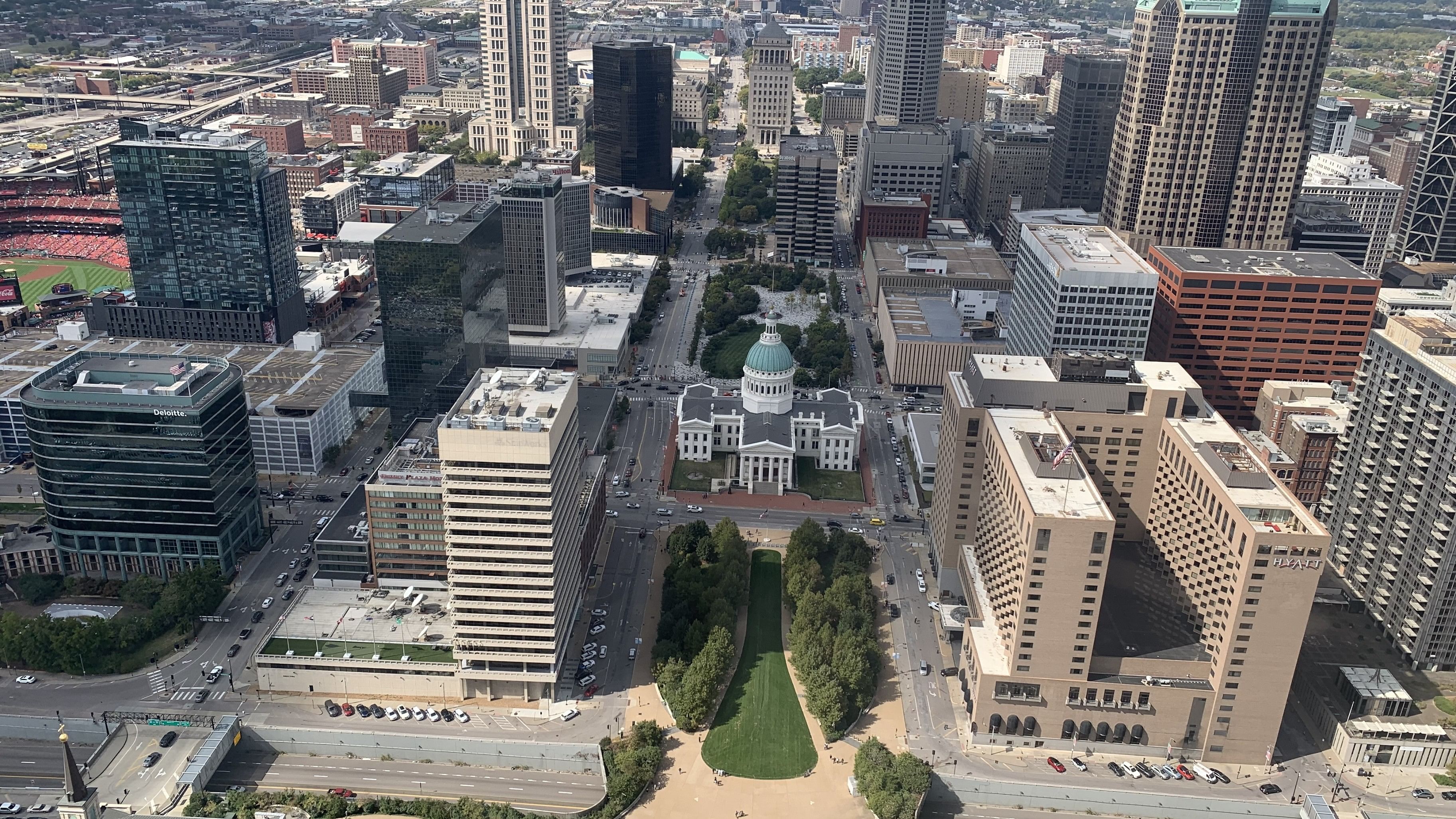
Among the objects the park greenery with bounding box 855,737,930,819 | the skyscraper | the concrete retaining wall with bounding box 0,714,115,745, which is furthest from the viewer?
the skyscraper

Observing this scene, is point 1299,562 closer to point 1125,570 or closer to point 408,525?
point 1125,570

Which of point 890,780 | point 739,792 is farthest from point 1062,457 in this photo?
point 739,792

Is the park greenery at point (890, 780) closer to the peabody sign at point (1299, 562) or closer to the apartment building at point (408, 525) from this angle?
the peabody sign at point (1299, 562)

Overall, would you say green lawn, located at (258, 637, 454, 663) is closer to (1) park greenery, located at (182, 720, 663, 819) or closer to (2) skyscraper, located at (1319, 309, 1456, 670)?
(1) park greenery, located at (182, 720, 663, 819)

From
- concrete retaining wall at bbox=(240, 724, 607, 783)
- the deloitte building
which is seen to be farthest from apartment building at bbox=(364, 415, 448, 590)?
concrete retaining wall at bbox=(240, 724, 607, 783)

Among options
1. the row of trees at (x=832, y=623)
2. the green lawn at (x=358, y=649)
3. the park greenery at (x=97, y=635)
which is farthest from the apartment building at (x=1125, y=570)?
the park greenery at (x=97, y=635)

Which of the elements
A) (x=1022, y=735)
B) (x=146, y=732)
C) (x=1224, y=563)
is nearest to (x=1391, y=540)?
(x=1224, y=563)

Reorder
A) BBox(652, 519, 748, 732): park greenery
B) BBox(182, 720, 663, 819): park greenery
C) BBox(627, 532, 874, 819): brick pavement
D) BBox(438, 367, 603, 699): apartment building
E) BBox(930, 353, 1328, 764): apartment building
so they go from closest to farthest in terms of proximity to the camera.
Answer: BBox(182, 720, 663, 819): park greenery < BBox(930, 353, 1328, 764): apartment building < BBox(627, 532, 874, 819): brick pavement < BBox(438, 367, 603, 699): apartment building < BBox(652, 519, 748, 732): park greenery
